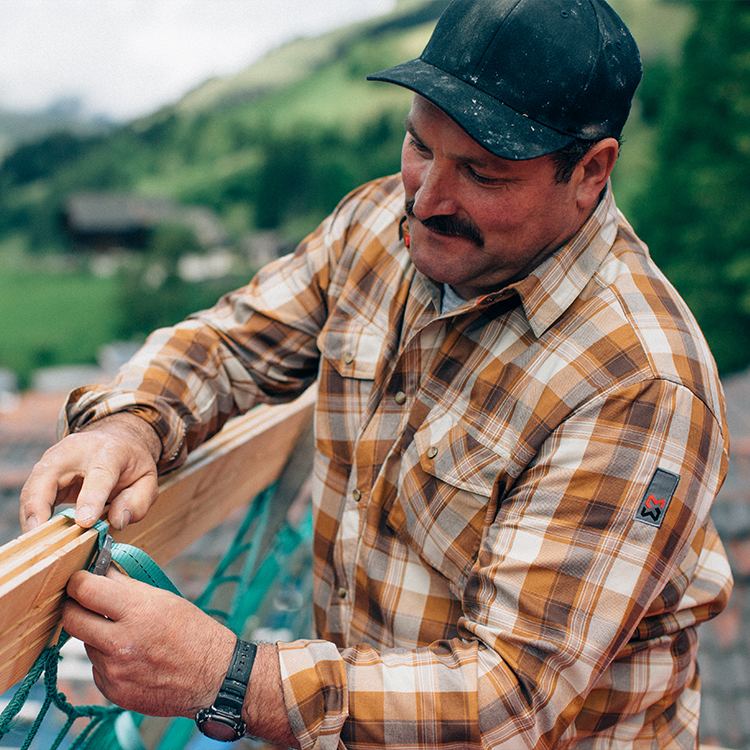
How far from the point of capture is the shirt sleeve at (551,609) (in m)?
0.96

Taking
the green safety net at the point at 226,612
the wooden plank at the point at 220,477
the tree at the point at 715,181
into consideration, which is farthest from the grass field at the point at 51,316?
the wooden plank at the point at 220,477

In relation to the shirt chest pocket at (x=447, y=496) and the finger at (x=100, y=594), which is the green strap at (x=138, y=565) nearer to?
the finger at (x=100, y=594)

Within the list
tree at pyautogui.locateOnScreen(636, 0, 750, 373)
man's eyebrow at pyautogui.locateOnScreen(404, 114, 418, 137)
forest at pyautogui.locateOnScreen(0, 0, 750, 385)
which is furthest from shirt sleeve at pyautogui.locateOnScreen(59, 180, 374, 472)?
forest at pyautogui.locateOnScreen(0, 0, 750, 385)

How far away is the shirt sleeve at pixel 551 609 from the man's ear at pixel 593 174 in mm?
327

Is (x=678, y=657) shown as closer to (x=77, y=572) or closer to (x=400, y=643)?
(x=400, y=643)

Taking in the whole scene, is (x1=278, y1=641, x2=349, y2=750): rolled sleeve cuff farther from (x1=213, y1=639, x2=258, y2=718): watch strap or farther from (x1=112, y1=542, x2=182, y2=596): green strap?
(x1=112, y1=542, x2=182, y2=596): green strap

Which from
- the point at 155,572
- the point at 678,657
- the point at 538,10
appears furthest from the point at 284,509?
the point at 538,10

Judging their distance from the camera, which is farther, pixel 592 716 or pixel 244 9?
pixel 244 9

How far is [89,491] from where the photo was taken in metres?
0.98

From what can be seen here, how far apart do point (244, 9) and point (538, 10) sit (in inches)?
1575

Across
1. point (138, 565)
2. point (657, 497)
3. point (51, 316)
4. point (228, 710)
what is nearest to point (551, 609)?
point (657, 497)

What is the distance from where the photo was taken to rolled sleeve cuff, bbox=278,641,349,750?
95cm

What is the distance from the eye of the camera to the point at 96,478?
101 centimetres

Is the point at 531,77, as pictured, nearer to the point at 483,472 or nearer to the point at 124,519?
the point at 483,472
